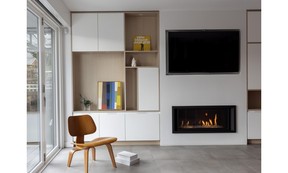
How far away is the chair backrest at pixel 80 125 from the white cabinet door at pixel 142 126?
1124mm

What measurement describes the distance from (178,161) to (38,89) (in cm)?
226

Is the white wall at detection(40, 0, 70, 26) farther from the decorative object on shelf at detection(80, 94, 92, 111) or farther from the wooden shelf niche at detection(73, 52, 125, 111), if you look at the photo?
the decorative object on shelf at detection(80, 94, 92, 111)

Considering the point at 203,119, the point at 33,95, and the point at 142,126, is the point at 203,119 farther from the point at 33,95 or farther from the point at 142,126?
the point at 33,95

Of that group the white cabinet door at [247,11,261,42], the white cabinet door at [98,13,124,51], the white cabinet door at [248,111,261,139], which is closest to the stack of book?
the white cabinet door at [98,13,124,51]

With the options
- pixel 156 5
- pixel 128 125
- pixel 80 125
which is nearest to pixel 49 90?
pixel 80 125

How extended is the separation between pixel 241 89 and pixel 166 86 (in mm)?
1404

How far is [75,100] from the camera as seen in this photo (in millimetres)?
5457

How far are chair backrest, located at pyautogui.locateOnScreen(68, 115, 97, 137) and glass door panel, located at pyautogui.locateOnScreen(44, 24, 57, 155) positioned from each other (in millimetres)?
588

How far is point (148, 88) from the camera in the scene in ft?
17.0

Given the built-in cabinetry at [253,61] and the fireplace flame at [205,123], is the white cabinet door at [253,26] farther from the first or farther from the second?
the fireplace flame at [205,123]

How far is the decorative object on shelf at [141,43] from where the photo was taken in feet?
17.7

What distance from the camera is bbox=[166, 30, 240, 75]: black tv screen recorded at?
5121mm
